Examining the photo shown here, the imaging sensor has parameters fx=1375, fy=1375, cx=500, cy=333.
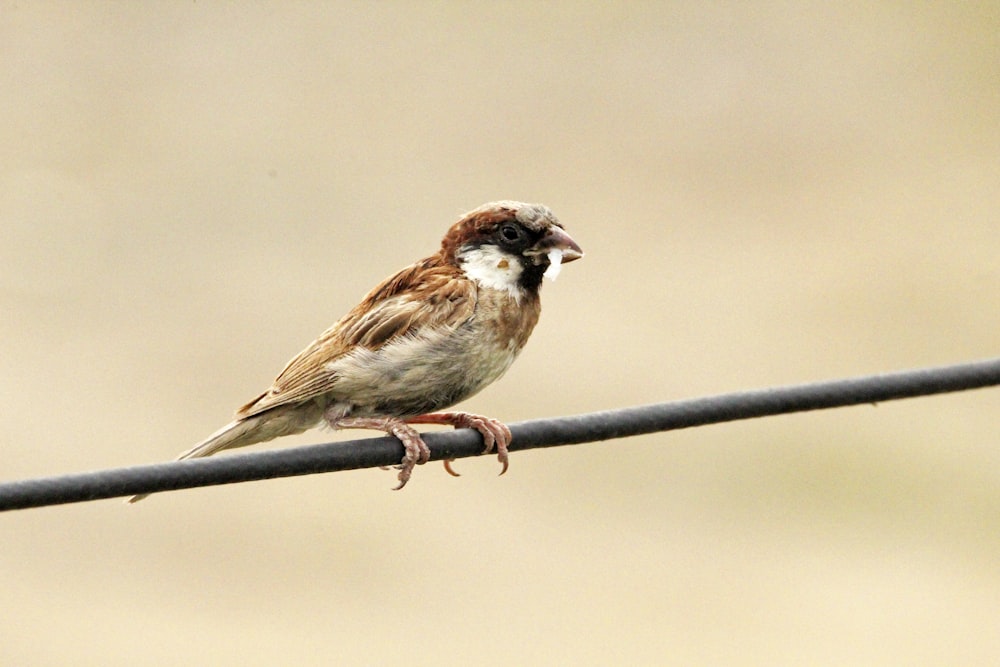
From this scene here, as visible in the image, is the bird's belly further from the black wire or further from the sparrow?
the black wire

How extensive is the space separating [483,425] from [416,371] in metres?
0.36

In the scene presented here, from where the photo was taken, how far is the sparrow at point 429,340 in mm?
4586

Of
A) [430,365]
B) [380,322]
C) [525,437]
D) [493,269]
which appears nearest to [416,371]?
[430,365]

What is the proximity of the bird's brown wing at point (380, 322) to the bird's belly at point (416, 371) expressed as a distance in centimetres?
5

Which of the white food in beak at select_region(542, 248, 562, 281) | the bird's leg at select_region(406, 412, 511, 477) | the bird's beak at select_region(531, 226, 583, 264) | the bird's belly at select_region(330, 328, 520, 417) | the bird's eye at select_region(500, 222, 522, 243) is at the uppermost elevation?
the bird's eye at select_region(500, 222, 522, 243)

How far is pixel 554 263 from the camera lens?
15.7 ft

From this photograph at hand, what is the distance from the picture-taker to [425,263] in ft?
16.2

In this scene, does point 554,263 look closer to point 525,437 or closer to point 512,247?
point 512,247

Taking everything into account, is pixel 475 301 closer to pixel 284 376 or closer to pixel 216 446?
pixel 284 376

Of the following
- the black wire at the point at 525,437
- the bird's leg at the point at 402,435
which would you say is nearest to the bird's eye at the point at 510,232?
the bird's leg at the point at 402,435

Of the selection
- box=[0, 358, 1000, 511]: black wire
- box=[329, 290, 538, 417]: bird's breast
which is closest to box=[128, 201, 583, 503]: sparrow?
box=[329, 290, 538, 417]: bird's breast

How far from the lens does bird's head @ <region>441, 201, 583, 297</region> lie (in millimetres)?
4789

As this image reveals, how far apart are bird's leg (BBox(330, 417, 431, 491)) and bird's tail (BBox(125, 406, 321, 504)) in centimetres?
11

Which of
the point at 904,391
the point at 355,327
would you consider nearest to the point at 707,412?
the point at 904,391
